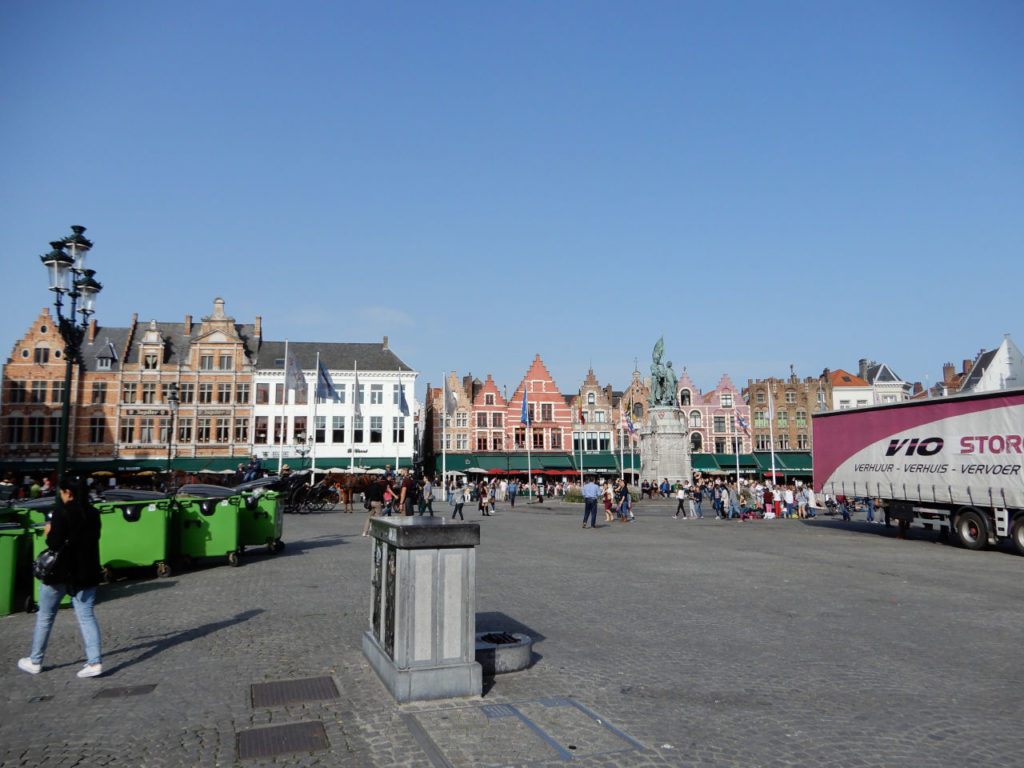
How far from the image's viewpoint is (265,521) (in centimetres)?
1439

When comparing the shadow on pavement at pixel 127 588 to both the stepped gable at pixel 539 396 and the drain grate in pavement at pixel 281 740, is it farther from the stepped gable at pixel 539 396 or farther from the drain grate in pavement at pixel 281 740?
the stepped gable at pixel 539 396

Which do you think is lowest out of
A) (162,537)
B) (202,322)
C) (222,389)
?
(162,537)

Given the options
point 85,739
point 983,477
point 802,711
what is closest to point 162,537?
point 85,739

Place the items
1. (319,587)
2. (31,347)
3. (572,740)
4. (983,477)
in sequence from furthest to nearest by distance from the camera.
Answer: (31,347)
(983,477)
(319,587)
(572,740)

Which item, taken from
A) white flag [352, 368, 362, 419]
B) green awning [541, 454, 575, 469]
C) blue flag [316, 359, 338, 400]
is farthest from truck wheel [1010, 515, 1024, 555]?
green awning [541, 454, 575, 469]

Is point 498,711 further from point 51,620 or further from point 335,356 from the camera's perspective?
point 335,356

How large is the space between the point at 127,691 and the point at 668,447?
40146 millimetres

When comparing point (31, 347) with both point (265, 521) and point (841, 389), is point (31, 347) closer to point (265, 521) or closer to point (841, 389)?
point (265, 521)

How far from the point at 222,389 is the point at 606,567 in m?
52.1

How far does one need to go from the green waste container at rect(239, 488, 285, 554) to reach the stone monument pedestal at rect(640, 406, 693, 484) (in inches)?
1272

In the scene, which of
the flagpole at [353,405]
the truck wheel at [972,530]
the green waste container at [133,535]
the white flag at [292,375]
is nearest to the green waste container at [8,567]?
the green waste container at [133,535]

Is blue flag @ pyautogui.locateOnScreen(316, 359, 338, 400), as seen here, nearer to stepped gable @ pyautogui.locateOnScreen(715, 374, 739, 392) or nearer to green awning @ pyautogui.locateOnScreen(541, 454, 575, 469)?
green awning @ pyautogui.locateOnScreen(541, 454, 575, 469)

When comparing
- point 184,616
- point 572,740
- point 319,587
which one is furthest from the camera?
point 319,587

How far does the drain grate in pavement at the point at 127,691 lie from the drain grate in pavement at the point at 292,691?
2.82 feet
